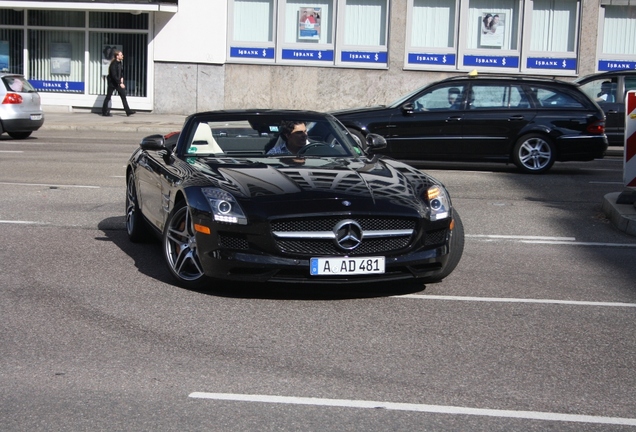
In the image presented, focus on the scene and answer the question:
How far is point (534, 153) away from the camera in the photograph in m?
16.9

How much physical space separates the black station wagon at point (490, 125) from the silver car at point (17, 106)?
8.15 m

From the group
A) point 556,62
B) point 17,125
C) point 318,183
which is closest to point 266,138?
point 318,183

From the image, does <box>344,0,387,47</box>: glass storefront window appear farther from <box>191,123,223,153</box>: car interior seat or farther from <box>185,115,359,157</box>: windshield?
<box>191,123,223,153</box>: car interior seat

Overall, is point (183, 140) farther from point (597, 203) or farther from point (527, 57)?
point (527, 57)

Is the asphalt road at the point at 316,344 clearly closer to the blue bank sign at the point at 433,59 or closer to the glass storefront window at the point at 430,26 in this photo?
the blue bank sign at the point at 433,59

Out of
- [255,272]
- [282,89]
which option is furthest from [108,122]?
[255,272]

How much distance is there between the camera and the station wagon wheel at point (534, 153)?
16.9 m

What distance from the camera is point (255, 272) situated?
275 inches

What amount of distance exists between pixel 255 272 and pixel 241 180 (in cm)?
84

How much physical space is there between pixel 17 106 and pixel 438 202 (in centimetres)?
1598

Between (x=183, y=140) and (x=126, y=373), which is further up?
(x=183, y=140)

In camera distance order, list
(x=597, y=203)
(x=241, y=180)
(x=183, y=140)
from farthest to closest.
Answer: (x=597, y=203) < (x=183, y=140) < (x=241, y=180)

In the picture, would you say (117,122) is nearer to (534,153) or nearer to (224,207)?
(534,153)

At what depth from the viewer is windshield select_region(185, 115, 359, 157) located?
8.65 meters
